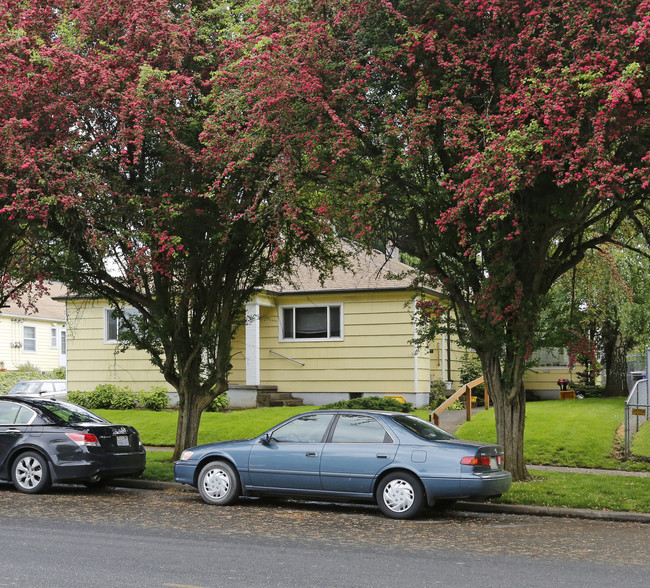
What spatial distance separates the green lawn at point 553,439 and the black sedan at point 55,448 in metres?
1.19

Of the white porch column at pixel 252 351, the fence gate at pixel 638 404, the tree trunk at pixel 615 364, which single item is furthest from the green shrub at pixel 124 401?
the tree trunk at pixel 615 364

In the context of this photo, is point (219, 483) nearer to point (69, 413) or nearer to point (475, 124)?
point (69, 413)

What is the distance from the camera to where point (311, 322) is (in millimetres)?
25766

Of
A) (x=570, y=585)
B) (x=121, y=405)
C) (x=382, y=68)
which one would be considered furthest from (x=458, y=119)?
(x=121, y=405)

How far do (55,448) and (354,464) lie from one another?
4.95 meters

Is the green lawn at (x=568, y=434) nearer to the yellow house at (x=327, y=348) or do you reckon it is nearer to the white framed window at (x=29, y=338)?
the yellow house at (x=327, y=348)

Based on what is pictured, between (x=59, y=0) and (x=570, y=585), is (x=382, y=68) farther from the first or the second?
(x=570, y=585)

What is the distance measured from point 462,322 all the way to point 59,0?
881 centimetres

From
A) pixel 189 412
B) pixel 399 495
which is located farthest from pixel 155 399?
pixel 399 495

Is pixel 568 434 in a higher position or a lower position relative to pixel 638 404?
lower

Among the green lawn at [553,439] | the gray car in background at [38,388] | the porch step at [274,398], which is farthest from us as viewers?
the gray car in background at [38,388]

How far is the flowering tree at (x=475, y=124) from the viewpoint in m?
9.85

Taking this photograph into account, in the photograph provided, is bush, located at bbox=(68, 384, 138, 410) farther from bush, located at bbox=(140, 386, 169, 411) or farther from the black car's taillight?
the black car's taillight

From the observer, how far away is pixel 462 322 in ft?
47.3
